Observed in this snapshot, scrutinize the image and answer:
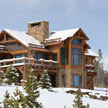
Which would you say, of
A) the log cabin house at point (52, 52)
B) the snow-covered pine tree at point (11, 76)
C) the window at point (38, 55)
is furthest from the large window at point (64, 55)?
the snow-covered pine tree at point (11, 76)

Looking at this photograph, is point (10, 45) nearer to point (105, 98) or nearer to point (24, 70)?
point (24, 70)

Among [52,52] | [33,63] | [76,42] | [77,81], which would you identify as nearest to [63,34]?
[76,42]

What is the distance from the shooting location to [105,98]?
4541 cm

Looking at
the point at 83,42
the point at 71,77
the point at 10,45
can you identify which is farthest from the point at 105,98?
the point at 10,45

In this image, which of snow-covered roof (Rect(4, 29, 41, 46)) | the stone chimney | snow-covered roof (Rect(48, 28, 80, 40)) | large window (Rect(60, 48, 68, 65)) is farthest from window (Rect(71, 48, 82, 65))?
snow-covered roof (Rect(4, 29, 41, 46))

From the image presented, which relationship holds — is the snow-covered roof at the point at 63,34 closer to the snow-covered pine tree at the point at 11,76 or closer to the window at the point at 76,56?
the window at the point at 76,56

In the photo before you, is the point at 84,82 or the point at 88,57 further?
the point at 88,57

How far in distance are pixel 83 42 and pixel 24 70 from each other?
1018 cm

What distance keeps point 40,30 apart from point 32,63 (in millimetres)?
7552

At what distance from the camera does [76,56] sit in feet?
168

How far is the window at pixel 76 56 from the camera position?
166 ft

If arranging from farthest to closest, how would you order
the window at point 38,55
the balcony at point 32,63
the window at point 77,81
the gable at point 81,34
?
the gable at point 81,34
the window at point 77,81
the window at point 38,55
the balcony at point 32,63

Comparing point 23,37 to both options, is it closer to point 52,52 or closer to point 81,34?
point 52,52

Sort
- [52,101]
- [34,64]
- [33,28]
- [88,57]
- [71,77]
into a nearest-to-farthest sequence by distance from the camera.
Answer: [52,101] → [34,64] → [71,77] → [33,28] → [88,57]
